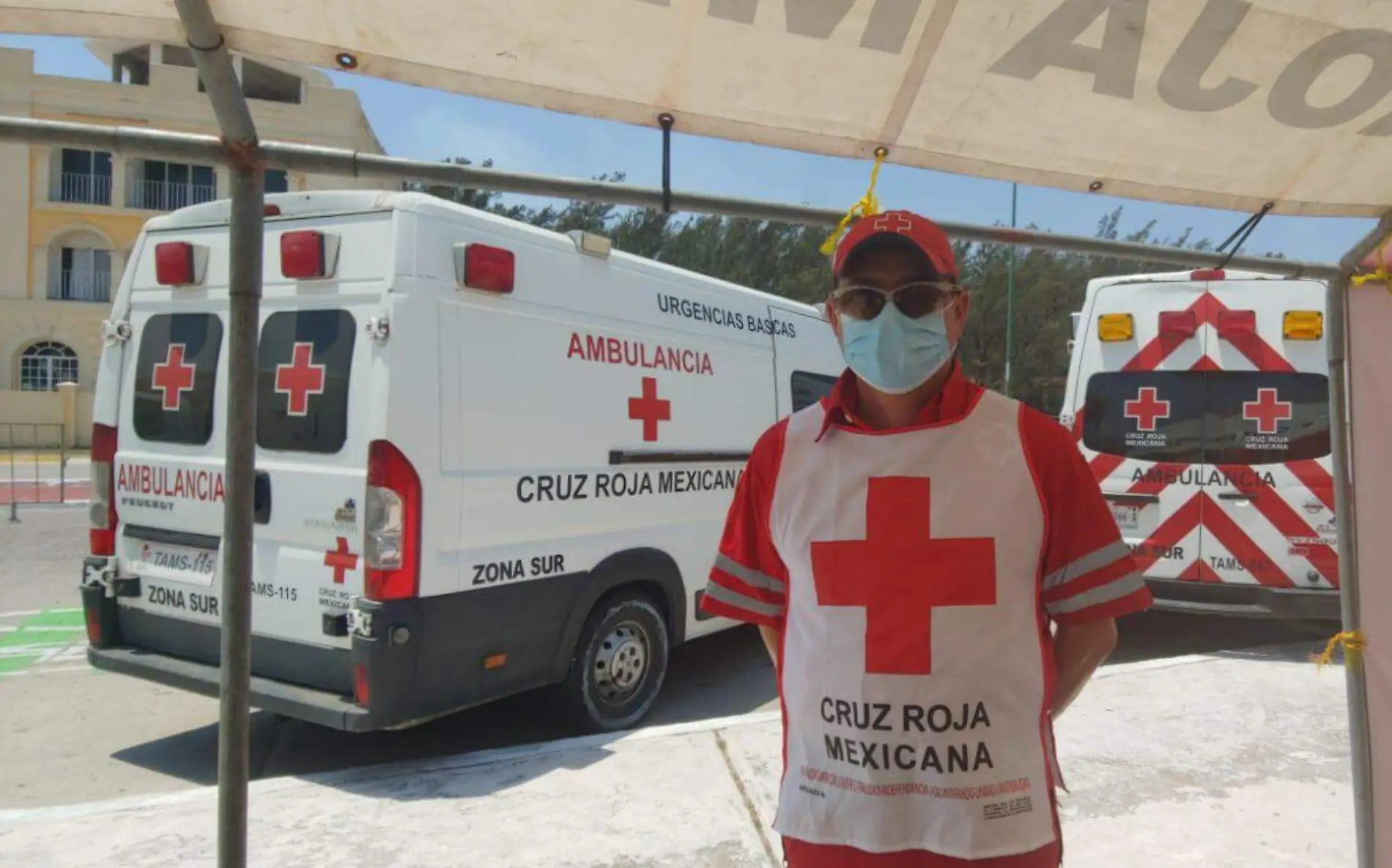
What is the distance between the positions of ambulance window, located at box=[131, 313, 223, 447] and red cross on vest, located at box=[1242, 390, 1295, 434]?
6.10m

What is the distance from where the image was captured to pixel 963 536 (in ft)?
5.36

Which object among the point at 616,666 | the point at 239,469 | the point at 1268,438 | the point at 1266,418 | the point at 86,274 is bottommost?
the point at 616,666

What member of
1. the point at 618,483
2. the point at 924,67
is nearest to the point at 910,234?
the point at 924,67

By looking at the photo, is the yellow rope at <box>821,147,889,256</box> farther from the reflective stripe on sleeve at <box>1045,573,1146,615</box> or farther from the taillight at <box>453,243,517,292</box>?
the taillight at <box>453,243,517,292</box>

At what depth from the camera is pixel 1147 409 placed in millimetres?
6434

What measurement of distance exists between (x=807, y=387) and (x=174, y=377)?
3.81 m

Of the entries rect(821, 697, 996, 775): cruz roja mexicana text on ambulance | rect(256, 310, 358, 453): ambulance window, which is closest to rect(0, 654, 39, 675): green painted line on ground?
rect(256, 310, 358, 453): ambulance window

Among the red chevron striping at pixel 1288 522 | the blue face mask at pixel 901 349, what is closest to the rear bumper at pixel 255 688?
the blue face mask at pixel 901 349

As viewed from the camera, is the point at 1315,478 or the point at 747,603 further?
the point at 1315,478

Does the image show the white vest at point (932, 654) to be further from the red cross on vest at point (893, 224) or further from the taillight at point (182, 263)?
the taillight at point (182, 263)

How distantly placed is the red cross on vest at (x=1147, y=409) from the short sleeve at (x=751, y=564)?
17.7 ft

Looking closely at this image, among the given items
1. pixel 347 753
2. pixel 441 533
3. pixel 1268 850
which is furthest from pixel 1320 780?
pixel 347 753

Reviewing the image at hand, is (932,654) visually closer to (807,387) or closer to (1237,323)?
(807,387)

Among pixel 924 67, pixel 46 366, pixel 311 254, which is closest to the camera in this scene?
pixel 924 67
